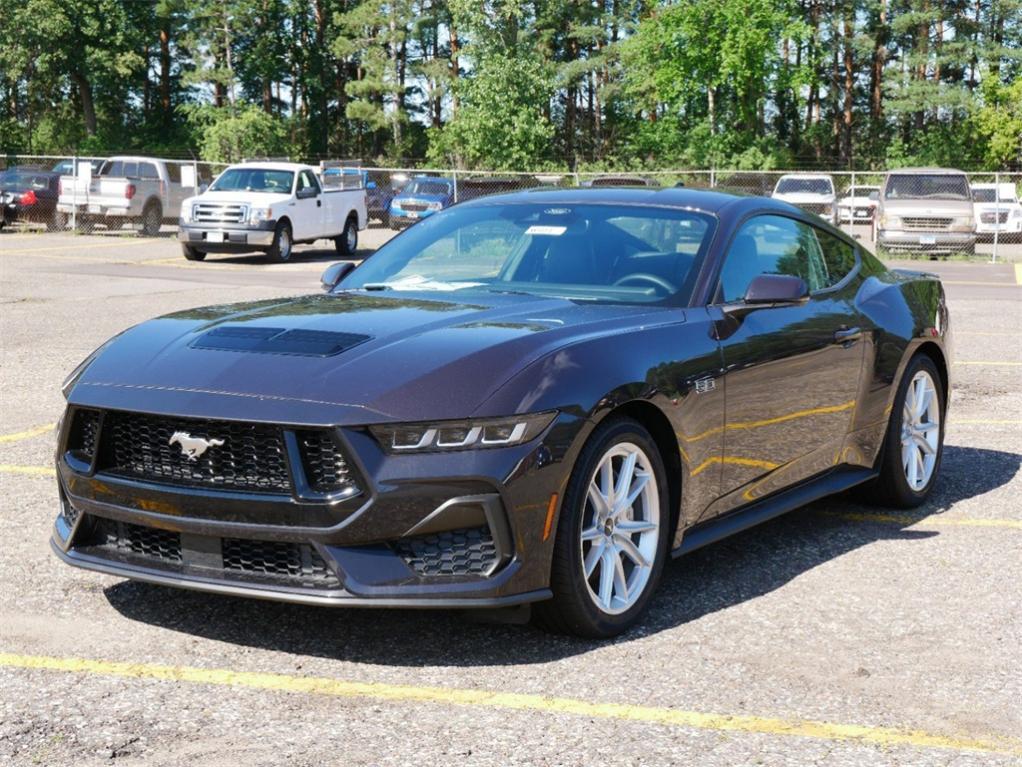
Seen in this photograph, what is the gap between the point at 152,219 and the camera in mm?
34125

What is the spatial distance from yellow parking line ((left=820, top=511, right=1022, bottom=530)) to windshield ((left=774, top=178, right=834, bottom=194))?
3429cm

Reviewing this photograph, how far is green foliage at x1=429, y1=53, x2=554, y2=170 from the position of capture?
63.1m

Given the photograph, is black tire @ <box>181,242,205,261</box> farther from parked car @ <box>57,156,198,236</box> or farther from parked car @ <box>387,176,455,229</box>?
parked car @ <box>387,176,455,229</box>

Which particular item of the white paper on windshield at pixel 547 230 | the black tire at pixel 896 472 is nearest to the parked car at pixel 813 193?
the black tire at pixel 896 472

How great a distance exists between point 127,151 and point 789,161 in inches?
1393

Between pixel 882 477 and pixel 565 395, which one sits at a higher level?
pixel 565 395

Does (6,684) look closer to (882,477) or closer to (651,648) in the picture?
(651,648)

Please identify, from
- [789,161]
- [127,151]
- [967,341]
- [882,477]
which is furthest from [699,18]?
[882,477]

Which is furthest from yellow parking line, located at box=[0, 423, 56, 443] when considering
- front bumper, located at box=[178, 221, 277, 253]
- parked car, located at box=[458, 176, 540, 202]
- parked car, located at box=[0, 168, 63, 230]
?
parked car, located at box=[458, 176, 540, 202]

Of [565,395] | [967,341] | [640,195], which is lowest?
[967,341]

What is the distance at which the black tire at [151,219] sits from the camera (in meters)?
34.0

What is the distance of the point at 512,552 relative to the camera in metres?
4.36

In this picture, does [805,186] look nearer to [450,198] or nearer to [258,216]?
[450,198]

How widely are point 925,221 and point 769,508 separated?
1018 inches
